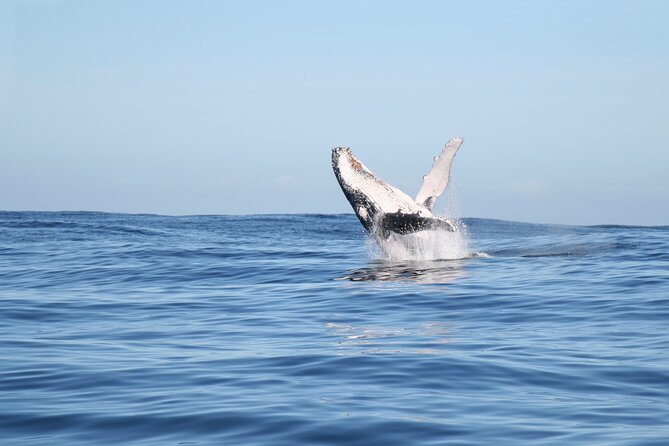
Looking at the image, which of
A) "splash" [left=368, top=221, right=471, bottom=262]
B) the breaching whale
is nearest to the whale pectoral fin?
the breaching whale

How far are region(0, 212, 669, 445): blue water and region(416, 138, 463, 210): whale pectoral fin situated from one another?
138 centimetres

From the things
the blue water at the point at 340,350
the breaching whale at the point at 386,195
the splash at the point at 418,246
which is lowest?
the blue water at the point at 340,350

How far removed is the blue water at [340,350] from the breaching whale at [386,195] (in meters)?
0.94

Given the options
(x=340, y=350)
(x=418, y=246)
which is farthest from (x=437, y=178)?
(x=340, y=350)

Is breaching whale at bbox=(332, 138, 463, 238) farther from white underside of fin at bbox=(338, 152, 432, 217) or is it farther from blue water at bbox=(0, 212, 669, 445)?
blue water at bbox=(0, 212, 669, 445)

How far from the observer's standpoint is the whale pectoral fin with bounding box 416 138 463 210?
18734 millimetres

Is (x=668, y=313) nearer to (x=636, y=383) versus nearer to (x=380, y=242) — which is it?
(x=636, y=383)

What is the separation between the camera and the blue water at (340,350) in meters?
7.34

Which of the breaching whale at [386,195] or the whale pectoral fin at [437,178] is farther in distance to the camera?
the whale pectoral fin at [437,178]

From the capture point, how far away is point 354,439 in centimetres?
689

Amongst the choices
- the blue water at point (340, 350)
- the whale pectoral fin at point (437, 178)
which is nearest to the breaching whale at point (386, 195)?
the whale pectoral fin at point (437, 178)

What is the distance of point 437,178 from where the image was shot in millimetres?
18812

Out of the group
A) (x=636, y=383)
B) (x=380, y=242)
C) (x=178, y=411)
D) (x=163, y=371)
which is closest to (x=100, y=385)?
(x=163, y=371)

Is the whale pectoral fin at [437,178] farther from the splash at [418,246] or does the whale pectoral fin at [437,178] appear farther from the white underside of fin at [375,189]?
the splash at [418,246]
